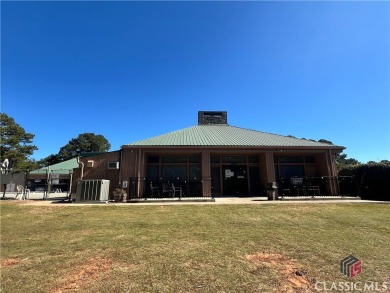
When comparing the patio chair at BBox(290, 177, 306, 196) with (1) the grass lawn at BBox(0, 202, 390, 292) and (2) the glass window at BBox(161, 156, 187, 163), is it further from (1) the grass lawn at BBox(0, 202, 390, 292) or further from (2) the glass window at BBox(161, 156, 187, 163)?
(2) the glass window at BBox(161, 156, 187, 163)

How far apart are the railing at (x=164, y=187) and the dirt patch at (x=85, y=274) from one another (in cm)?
931

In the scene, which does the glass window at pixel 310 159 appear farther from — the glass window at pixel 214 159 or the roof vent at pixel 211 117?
the roof vent at pixel 211 117

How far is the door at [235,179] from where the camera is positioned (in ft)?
50.5

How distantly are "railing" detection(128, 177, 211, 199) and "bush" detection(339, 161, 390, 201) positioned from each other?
10023 millimetres

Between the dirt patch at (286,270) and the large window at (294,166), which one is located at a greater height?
the large window at (294,166)

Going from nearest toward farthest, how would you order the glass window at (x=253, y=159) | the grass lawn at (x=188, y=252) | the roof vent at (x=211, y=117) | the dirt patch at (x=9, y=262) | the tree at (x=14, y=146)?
the grass lawn at (x=188, y=252), the dirt patch at (x=9, y=262), the glass window at (x=253, y=159), the roof vent at (x=211, y=117), the tree at (x=14, y=146)

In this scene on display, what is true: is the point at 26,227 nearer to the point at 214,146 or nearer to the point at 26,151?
the point at 214,146

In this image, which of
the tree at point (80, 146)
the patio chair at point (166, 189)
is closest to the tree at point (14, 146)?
the tree at point (80, 146)

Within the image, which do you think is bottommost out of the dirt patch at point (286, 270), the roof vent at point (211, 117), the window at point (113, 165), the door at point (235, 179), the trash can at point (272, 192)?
the dirt patch at point (286, 270)

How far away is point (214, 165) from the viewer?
1550cm

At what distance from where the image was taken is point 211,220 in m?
7.04

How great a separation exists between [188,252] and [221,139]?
1168 cm

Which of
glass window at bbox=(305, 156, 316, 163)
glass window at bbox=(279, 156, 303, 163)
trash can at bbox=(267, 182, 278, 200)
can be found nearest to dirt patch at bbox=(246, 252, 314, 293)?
trash can at bbox=(267, 182, 278, 200)

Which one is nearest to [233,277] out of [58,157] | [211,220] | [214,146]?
[211,220]
